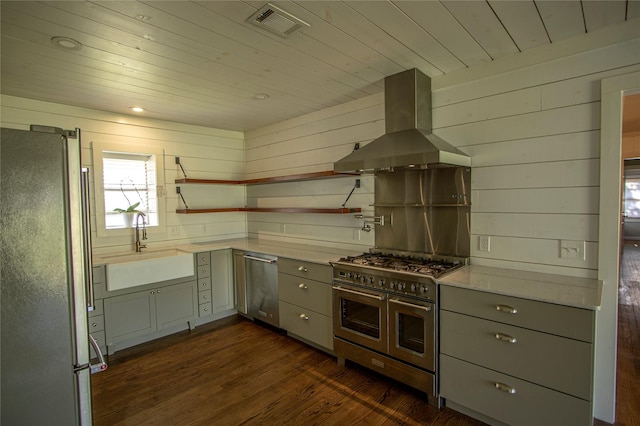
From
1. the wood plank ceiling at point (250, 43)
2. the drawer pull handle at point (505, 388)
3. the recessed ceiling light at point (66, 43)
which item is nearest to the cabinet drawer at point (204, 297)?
the wood plank ceiling at point (250, 43)

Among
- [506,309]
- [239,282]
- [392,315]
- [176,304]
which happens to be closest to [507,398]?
[506,309]

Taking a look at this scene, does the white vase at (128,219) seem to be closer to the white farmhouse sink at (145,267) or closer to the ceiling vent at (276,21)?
the white farmhouse sink at (145,267)

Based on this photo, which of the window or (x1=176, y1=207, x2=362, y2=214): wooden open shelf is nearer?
(x1=176, y1=207, x2=362, y2=214): wooden open shelf

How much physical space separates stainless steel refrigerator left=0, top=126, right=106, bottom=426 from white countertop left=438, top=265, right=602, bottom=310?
2055mm

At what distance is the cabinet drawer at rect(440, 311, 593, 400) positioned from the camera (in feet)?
5.69

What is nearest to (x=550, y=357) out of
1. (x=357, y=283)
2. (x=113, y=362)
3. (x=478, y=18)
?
(x=357, y=283)

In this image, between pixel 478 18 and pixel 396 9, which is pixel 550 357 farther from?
pixel 396 9

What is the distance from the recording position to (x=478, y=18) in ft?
6.30

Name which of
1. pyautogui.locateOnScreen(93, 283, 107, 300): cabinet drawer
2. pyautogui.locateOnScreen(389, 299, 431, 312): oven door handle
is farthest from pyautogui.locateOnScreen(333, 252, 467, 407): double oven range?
pyautogui.locateOnScreen(93, 283, 107, 300): cabinet drawer

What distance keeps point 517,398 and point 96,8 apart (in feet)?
10.5

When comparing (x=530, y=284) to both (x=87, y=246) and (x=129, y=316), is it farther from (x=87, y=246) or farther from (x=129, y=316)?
(x=129, y=316)

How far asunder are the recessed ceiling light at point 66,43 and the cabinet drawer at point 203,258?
87.1 inches

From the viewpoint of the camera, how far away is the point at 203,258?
3760 mm

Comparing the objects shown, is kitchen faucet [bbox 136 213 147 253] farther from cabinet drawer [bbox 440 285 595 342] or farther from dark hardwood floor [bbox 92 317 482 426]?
cabinet drawer [bbox 440 285 595 342]
